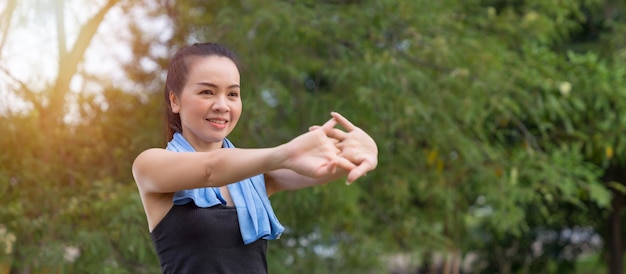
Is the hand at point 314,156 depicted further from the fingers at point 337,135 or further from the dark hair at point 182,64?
the dark hair at point 182,64

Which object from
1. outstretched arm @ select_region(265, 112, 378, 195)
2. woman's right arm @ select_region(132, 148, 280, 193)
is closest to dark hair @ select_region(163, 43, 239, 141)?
woman's right arm @ select_region(132, 148, 280, 193)

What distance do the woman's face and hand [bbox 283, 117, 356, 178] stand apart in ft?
1.16

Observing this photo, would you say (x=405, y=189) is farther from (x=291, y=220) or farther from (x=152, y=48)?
(x=152, y=48)

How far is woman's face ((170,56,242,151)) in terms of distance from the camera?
1802 millimetres

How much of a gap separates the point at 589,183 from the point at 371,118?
1.65 meters

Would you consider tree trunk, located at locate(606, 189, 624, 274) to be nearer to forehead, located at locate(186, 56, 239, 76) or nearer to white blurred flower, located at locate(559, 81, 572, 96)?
white blurred flower, located at locate(559, 81, 572, 96)

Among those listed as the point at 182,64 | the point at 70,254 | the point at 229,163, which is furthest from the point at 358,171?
the point at 70,254

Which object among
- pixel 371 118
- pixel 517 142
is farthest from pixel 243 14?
pixel 517 142

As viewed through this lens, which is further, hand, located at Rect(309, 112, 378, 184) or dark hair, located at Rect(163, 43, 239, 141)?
dark hair, located at Rect(163, 43, 239, 141)

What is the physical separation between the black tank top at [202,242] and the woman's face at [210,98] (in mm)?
171

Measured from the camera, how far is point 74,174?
4.96 m

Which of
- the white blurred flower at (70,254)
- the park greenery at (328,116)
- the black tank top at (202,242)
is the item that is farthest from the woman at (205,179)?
the white blurred flower at (70,254)

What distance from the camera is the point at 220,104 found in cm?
180

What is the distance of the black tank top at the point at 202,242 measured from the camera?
1.75m
